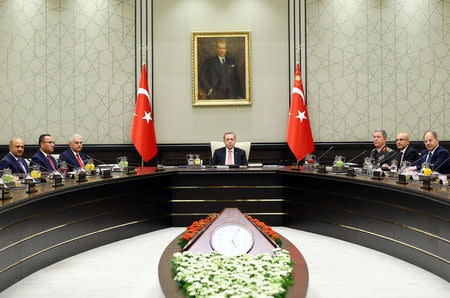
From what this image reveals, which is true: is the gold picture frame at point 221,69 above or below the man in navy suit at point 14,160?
above

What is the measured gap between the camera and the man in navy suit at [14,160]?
14.4 feet

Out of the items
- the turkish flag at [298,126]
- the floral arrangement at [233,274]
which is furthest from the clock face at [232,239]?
the turkish flag at [298,126]

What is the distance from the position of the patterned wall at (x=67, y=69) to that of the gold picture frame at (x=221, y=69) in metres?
1.15

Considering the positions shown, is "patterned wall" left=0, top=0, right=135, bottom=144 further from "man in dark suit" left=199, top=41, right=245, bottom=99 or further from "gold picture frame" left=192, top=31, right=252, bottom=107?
"man in dark suit" left=199, top=41, right=245, bottom=99

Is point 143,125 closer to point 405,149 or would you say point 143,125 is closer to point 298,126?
point 298,126

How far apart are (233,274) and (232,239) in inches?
17.9

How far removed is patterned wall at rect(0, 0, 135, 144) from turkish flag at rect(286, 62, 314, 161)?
2.77 meters

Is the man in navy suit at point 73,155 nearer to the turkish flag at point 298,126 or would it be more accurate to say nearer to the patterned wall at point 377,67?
the turkish flag at point 298,126

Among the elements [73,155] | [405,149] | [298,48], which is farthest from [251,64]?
[73,155]

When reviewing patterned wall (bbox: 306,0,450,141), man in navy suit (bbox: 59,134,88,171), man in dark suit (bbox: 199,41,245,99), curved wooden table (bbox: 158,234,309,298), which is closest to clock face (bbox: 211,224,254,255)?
curved wooden table (bbox: 158,234,309,298)

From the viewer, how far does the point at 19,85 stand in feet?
21.6

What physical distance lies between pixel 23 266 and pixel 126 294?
101 cm

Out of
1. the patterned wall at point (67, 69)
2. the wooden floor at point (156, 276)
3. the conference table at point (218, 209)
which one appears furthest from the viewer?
the patterned wall at point (67, 69)

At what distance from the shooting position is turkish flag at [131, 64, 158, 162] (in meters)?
6.18
